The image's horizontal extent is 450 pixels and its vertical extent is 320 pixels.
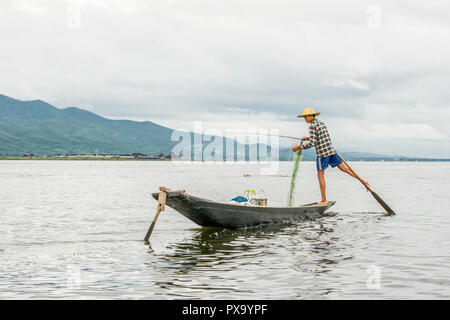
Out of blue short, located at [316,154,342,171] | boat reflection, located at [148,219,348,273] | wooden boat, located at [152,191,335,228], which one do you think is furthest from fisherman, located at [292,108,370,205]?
boat reflection, located at [148,219,348,273]

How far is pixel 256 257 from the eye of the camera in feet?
36.7

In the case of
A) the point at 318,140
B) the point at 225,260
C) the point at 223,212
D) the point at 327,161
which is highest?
the point at 318,140

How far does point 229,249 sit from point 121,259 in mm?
2920

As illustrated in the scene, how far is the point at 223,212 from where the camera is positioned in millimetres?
14797

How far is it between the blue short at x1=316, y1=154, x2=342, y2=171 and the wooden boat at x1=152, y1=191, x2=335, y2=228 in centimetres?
195

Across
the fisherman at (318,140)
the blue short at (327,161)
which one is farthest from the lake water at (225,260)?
the fisherman at (318,140)

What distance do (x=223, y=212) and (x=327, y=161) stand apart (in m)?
5.49

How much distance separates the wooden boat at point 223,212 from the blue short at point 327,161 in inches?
76.7

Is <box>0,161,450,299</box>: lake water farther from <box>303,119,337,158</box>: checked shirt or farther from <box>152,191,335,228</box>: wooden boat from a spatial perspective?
<box>303,119,337,158</box>: checked shirt

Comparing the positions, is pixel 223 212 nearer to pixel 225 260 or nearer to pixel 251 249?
pixel 251 249

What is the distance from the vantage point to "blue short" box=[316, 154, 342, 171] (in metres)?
17.9

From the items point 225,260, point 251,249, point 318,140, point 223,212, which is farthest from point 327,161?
point 225,260

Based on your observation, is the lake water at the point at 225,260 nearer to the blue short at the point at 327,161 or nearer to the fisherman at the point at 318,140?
the blue short at the point at 327,161
